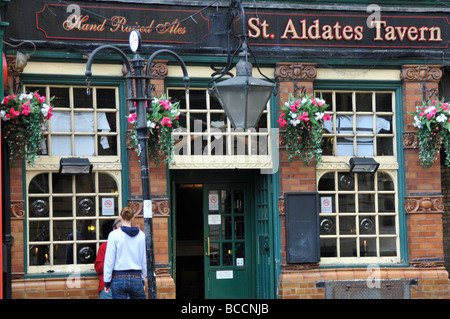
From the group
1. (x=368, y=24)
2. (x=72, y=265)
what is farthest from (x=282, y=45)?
(x=72, y=265)

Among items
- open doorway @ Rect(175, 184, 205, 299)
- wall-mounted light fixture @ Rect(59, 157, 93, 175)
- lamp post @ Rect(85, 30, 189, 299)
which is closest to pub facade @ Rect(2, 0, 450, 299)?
wall-mounted light fixture @ Rect(59, 157, 93, 175)

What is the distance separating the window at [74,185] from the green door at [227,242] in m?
1.66

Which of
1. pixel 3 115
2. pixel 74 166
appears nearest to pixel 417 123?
pixel 74 166

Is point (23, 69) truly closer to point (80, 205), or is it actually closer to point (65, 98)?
point (65, 98)

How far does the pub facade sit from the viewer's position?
11.0 m

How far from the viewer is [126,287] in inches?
353

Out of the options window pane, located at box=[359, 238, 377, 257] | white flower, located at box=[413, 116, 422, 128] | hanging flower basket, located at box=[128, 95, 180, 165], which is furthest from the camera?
window pane, located at box=[359, 238, 377, 257]

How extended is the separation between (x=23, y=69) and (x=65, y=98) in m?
0.69

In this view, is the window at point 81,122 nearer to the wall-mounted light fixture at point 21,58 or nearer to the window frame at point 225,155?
the wall-mounted light fixture at point 21,58

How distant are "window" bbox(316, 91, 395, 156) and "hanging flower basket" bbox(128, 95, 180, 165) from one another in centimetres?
233

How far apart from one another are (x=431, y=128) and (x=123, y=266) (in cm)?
507

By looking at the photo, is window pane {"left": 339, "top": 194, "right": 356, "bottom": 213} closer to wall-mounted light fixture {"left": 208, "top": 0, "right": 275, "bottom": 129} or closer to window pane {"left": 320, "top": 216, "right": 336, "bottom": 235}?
window pane {"left": 320, "top": 216, "right": 336, "bottom": 235}

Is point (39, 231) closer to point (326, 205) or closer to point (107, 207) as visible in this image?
point (107, 207)

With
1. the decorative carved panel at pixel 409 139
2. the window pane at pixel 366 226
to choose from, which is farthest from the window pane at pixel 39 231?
the decorative carved panel at pixel 409 139
